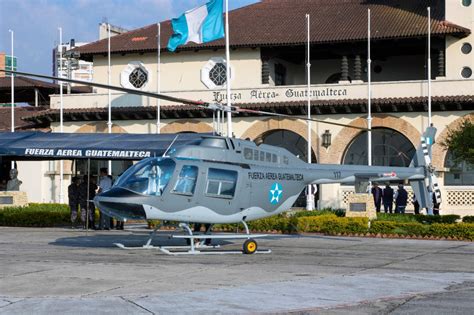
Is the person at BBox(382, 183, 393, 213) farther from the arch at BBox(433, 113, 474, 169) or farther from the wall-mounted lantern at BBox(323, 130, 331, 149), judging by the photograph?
the wall-mounted lantern at BBox(323, 130, 331, 149)

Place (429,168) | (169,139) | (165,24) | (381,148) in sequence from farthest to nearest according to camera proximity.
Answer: (165,24), (381,148), (169,139), (429,168)

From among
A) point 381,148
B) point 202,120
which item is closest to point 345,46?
point 381,148

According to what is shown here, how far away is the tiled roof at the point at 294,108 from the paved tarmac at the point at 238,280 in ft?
55.8

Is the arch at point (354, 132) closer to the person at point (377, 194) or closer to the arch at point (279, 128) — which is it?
the arch at point (279, 128)

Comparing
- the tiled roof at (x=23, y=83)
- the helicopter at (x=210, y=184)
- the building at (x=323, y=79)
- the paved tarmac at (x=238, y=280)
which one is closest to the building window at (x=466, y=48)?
the building at (x=323, y=79)

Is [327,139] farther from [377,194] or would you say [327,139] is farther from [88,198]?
[88,198]

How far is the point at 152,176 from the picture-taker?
18.8m

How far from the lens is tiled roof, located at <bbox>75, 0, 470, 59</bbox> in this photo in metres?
40.6

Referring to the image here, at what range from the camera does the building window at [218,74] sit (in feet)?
143

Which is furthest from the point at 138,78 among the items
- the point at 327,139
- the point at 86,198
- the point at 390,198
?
the point at 86,198

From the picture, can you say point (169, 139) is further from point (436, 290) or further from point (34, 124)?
point (34, 124)

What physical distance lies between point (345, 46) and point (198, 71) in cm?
763

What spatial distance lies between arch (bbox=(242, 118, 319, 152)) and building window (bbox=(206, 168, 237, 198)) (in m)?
21.1

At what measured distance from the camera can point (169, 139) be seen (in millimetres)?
29125
